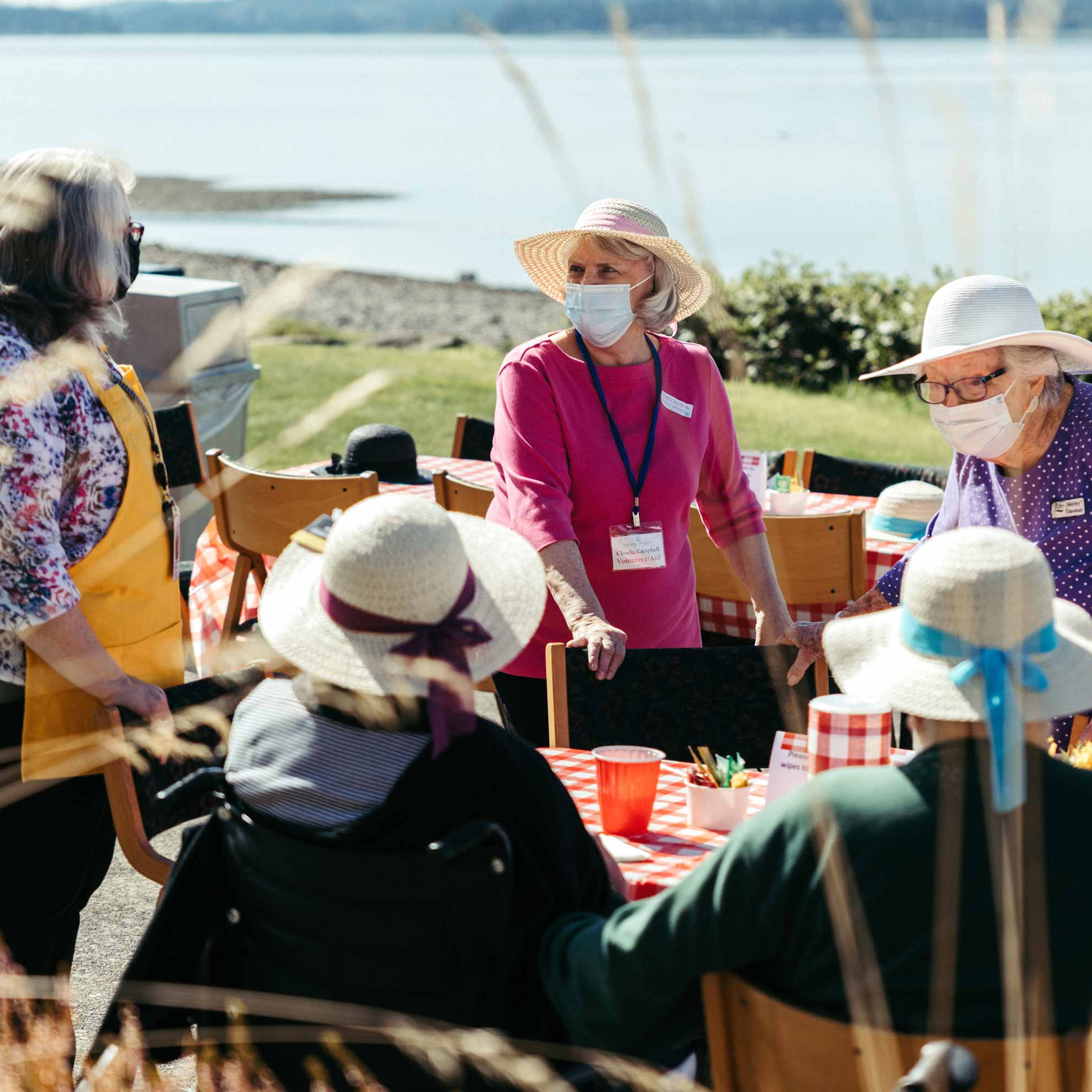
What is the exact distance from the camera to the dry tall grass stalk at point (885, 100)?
866 mm

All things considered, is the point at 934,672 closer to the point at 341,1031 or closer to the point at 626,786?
the point at 626,786

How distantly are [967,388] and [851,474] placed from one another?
2704 millimetres

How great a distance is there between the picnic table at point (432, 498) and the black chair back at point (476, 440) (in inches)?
11.2

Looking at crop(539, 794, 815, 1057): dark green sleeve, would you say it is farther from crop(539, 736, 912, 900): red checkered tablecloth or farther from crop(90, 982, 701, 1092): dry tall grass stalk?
crop(539, 736, 912, 900): red checkered tablecloth

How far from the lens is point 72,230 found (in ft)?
6.74

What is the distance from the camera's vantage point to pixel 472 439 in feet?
18.8

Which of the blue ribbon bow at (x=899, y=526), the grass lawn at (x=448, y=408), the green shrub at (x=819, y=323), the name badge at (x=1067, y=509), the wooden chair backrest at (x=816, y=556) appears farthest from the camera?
the green shrub at (x=819, y=323)

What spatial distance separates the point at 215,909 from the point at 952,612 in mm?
982

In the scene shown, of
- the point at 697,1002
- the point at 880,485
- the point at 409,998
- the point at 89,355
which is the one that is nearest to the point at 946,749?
the point at 697,1002

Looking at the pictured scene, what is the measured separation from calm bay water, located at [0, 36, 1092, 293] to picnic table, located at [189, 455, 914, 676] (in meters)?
1.19

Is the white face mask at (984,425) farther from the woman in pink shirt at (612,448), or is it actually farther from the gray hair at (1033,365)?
the woman in pink shirt at (612,448)

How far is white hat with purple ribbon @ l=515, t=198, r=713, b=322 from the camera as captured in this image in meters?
2.77

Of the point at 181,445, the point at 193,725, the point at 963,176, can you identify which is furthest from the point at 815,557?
the point at 963,176

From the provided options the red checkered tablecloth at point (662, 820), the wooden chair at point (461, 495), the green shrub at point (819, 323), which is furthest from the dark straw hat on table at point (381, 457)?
the green shrub at point (819, 323)
